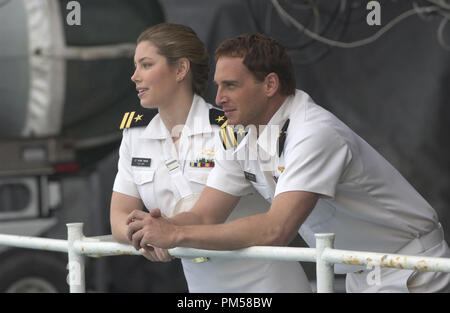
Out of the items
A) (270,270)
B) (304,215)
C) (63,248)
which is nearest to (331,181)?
(304,215)

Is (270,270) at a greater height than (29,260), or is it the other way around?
(270,270)

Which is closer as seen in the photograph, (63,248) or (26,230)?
(63,248)

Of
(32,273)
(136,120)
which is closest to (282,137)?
(136,120)

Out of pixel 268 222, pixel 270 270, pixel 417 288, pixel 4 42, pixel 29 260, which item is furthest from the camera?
pixel 29 260

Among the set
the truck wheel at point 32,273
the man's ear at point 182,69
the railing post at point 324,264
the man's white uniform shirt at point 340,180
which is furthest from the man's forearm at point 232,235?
the truck wheel at point 32,273

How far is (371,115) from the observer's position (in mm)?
4668

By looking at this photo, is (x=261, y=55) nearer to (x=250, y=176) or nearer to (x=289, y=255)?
(x=250, y=176)

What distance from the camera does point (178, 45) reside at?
90.9 inches

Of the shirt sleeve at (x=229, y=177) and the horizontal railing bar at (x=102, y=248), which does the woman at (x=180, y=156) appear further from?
the horizontal railing bar at (x=102, y=248)

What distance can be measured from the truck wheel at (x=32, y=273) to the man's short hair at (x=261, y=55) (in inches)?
114

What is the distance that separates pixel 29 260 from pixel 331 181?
3.14 meters

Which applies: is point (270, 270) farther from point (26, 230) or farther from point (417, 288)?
point (26, 230)

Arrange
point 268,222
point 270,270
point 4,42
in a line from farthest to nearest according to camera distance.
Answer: point 4,42
point 270,270
point 268,222

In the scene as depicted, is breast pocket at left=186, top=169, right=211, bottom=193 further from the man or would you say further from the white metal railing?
the white metal railing
